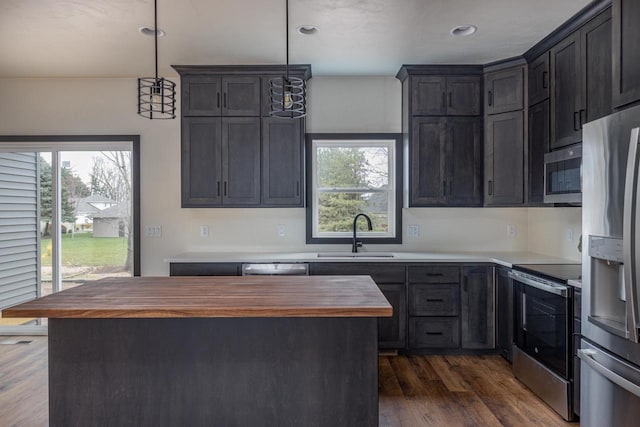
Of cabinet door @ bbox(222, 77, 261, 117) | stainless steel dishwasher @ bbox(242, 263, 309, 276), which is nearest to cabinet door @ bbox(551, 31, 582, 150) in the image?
stainless steel dishwasher @ bbox(242, 263, 309, 276)

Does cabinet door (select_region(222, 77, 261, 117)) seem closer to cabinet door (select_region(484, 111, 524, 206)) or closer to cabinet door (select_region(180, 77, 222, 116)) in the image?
cabinet door (select_region(180, 77, 222, 116))

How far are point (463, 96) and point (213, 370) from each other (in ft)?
10.7

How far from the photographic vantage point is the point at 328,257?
349cm

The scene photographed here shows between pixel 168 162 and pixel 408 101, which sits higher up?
pixel 408 101

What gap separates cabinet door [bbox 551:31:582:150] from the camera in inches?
106

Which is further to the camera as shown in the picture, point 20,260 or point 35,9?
point 20,260

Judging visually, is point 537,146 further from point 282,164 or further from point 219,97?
point 219,97

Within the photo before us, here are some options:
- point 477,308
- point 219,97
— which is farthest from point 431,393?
point 219,97

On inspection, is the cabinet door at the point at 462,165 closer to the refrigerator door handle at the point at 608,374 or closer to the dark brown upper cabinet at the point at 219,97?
the refrigerator door handle at the point at 608,374

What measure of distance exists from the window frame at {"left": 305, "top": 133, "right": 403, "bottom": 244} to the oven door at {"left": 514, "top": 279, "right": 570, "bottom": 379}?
1.35 metres

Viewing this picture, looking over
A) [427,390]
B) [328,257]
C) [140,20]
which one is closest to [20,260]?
[140,20]

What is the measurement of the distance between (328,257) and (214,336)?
1.73 m

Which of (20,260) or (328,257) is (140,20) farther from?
(20,260)

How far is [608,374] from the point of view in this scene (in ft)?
6.06
